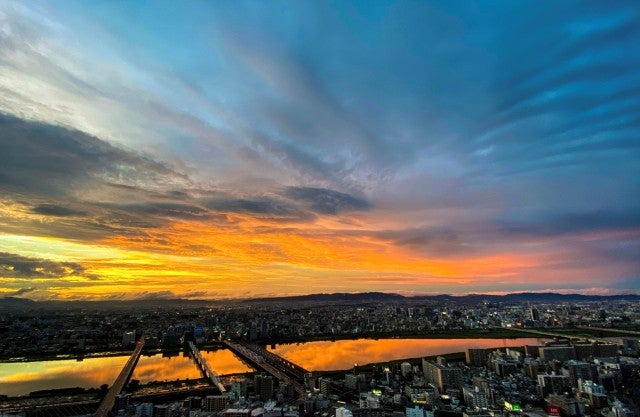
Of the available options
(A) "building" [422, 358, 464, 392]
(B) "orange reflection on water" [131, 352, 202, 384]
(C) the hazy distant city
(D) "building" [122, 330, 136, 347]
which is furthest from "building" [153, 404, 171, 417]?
(D) "building" [122, 330, 136, 347]

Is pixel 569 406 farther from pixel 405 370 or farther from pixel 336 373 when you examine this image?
pixel 336 373

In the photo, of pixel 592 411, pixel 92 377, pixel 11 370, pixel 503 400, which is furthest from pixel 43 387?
pixel 592 411

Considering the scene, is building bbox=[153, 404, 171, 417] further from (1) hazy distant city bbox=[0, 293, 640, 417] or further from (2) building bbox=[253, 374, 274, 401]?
A: (2) building bbox=[253, 374, 274, 401]

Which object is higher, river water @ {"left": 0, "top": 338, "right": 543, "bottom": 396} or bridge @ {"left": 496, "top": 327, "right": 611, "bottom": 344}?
bridge @ {"left": 496, "top": 327, "right": 611, "bottom": 344}

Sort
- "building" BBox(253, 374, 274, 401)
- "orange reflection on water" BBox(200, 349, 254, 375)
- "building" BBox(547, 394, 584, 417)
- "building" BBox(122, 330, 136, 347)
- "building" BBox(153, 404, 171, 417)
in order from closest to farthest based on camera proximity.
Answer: "building" BBox(153, 404, 171, 417), "building" BBox(547, 394, 584, 417), "building" BBox(253, 374, 274, 401), "orange reflection on water" BBox(200, 349, 254, 375), "building" BBox(122, 330, 136, 347)

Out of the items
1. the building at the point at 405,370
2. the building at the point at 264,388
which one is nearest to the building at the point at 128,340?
the building at the point at 264,388

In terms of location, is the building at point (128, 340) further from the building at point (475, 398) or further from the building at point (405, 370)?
the building at point (475, 398)
